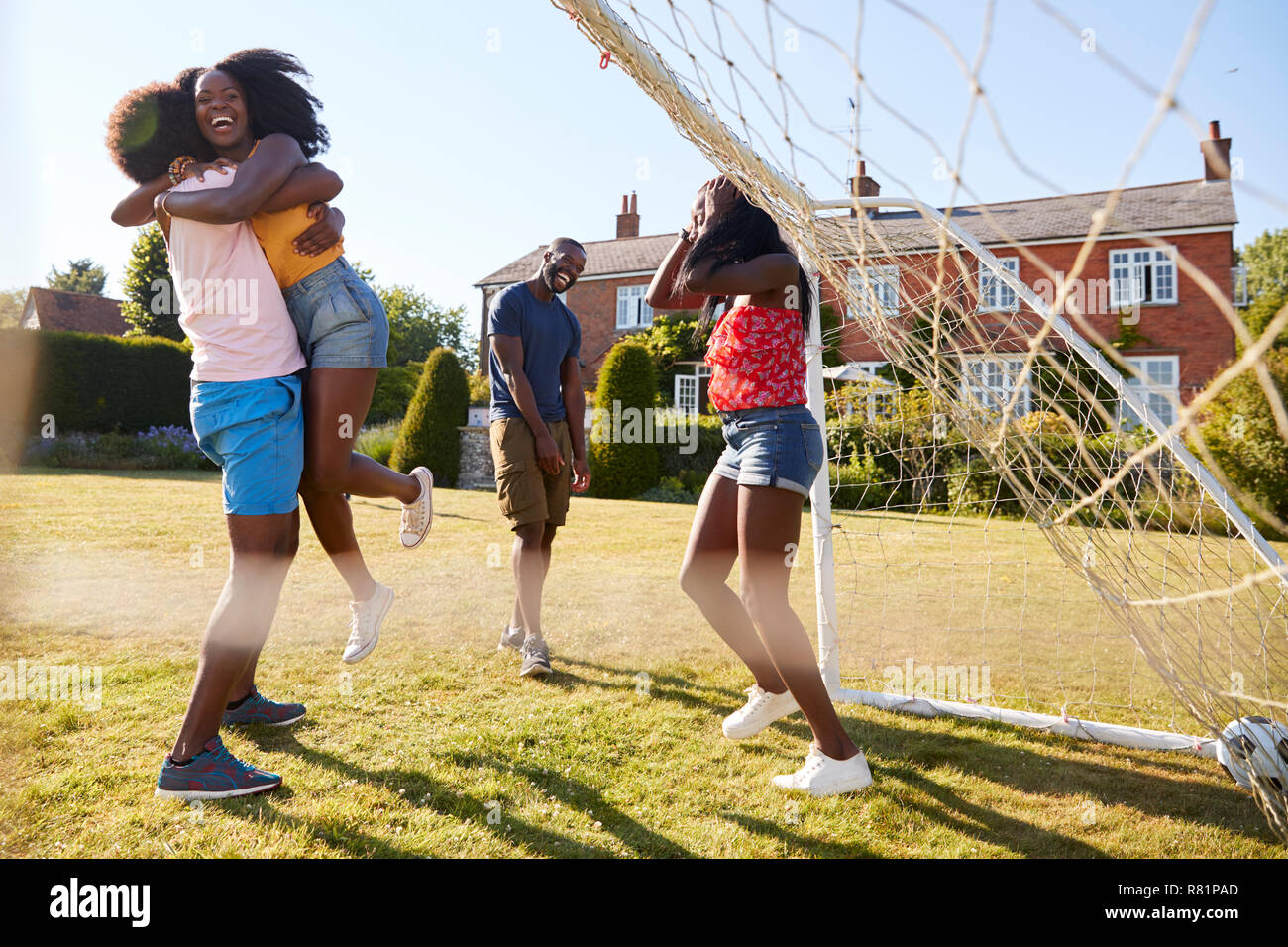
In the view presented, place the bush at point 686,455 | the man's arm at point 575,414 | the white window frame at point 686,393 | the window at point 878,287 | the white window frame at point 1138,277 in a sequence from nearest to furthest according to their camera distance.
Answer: the window at point 878,287, the man's arm at point 575,414, the bush at point 686,455, the white window frame at point 1138,277, the white window frame at point 686,393

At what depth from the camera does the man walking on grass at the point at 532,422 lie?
375cm

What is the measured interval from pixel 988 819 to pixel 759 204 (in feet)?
6.92

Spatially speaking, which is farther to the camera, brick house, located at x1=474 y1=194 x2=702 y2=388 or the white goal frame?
brick house, located at x1=474 y1=194 x2=702 y2=388

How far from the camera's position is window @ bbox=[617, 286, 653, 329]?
26.0 meters

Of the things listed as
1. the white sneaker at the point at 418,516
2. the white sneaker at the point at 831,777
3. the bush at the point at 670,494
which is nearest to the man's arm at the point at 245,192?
the white sneaker at the point at 418,516

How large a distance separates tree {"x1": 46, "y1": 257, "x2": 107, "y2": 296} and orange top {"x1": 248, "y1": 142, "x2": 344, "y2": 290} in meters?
60.1

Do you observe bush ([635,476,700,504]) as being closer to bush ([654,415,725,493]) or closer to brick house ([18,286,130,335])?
bush ([654,415,725,493])

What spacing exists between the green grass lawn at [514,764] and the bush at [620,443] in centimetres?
973

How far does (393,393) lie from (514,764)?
28265 mm

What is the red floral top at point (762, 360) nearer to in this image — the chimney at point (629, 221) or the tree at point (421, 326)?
the chimney at point (629, 221)

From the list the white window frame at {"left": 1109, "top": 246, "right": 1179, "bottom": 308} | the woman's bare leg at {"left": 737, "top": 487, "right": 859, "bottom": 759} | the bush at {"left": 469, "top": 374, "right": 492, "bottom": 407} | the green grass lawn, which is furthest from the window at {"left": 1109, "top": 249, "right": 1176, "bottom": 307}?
the woman's bare leg at {"left": 737, "top": 487, "right": 859, "bottom": 759}

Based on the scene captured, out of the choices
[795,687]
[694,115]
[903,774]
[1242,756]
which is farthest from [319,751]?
[1242,756]

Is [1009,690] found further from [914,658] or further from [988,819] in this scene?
[988,819]

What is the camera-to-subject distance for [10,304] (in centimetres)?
429
